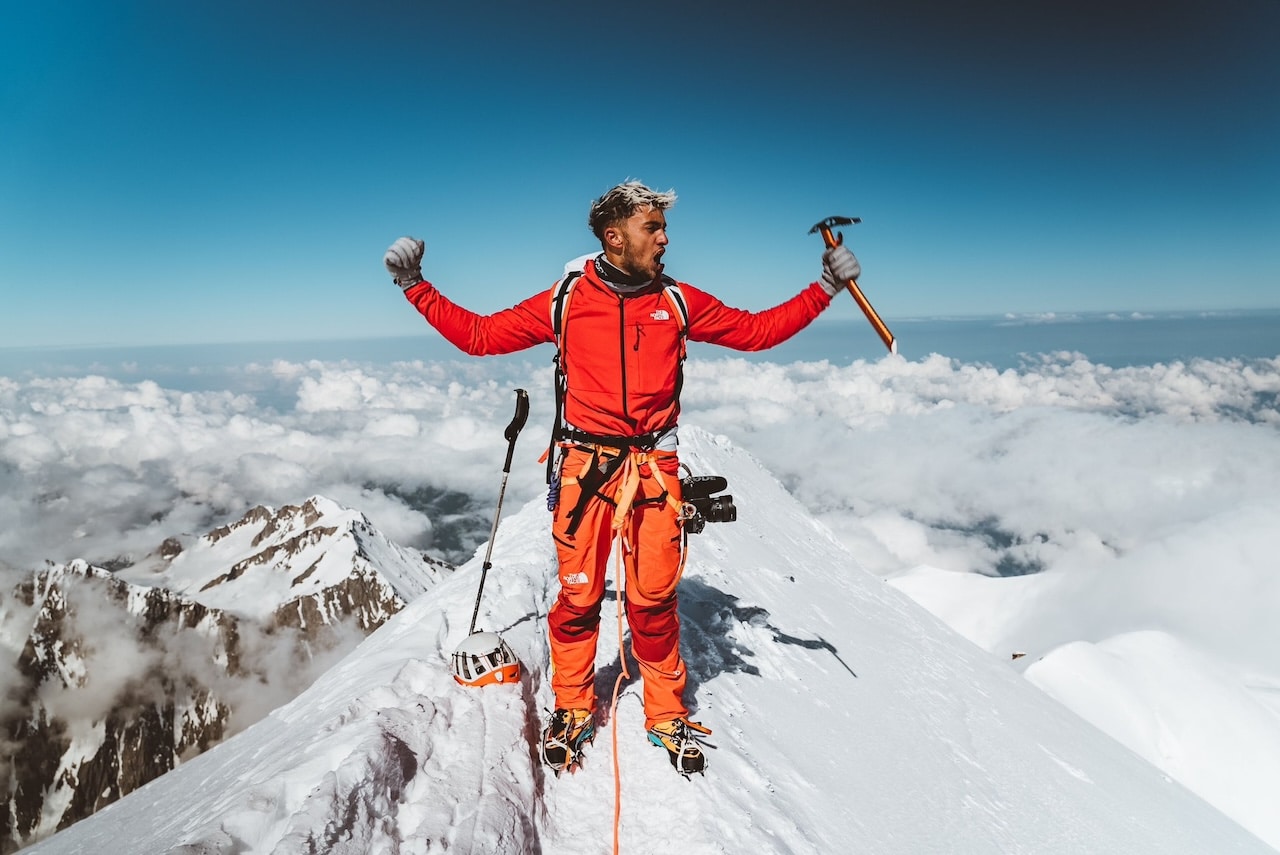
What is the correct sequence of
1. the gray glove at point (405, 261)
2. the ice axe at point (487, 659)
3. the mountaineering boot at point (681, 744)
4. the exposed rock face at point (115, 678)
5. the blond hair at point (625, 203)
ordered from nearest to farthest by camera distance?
the gray glove at point (405, 261)
the blond hair at point (625, 203)
the mountaineering boot at point (681, 744)
the ice axe at point (487, 659)
the exposed rock face at point (115, 678)

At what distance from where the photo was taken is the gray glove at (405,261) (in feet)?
13.0

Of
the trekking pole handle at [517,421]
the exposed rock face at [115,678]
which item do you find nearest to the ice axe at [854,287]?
the trekking pole handle at [517,421]

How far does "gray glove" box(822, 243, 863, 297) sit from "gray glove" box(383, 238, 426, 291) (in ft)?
9.88

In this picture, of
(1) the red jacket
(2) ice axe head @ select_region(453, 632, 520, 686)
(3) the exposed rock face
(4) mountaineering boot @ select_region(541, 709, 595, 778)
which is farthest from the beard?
(3) the exposed rock face

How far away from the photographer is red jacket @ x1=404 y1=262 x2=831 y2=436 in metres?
4.20

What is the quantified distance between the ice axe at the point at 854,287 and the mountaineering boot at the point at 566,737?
3.78m

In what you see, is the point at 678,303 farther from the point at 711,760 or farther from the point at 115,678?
the point at 115,678

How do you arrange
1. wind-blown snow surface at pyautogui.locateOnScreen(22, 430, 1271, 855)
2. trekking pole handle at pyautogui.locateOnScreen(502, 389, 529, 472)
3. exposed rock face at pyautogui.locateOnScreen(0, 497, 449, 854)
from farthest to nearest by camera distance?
exposed rock face at pyautogui.locateOnScreen(0, 497, 449, 854) → trekking pole handle at pyautogui.locateOnScreen(502, 389, 529, 472) → wind-blown snow surface at pyautogui.locateOnScreen(22, 430, 1271, 855)

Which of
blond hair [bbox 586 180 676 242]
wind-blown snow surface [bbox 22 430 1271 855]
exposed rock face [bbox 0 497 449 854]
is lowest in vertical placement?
exposed rock face [bbox 0 497 449 854]

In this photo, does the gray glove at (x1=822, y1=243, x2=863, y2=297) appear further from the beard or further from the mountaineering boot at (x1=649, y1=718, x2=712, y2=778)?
the mountaineering boot at (x1=649, y1=718, x2=712, y2=778)

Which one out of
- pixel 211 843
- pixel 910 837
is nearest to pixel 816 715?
pixel 910 837

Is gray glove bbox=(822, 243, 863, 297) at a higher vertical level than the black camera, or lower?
higher

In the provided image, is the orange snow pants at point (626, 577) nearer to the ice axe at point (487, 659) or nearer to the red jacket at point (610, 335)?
the red jacket at point (610, 335)

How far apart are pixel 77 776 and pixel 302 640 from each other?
5486 cm
